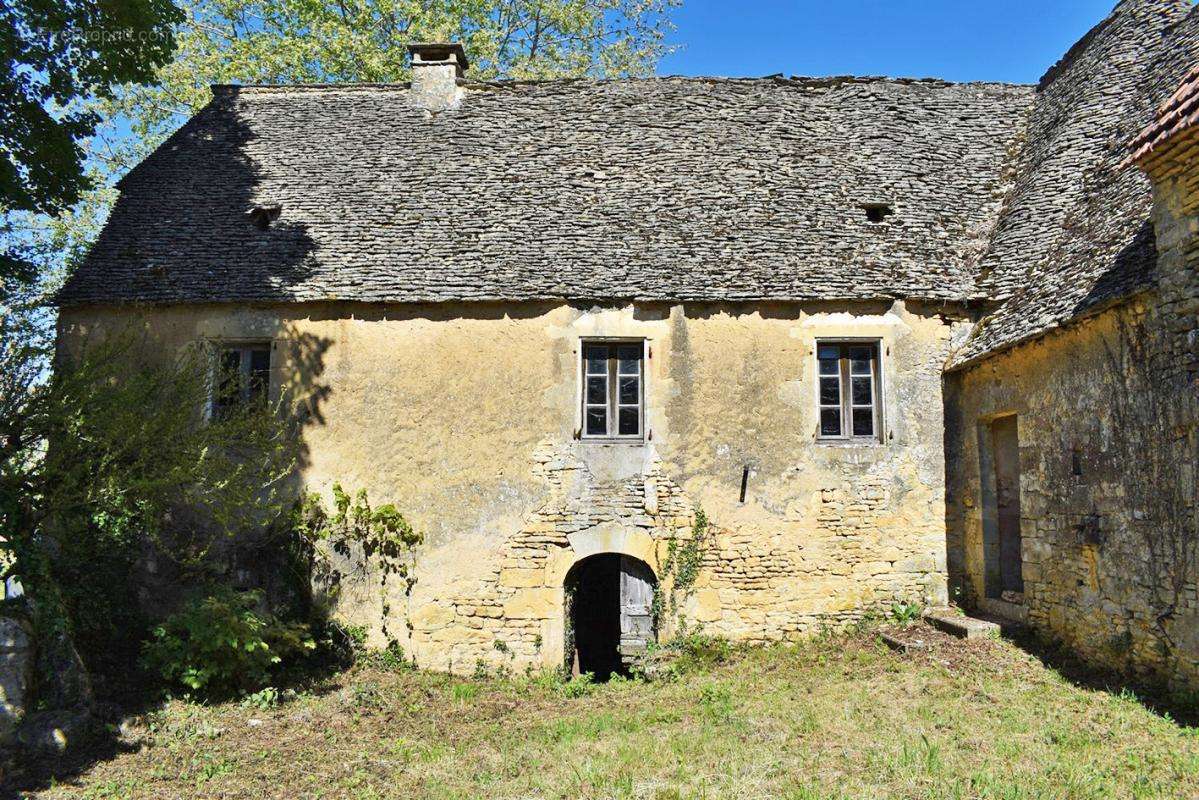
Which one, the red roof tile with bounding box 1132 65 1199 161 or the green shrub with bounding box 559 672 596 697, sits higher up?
the red roof tile with bounding box 1132 65 1199 161

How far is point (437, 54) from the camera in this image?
1355 cm

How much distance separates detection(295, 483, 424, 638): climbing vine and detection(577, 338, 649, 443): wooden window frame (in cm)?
259

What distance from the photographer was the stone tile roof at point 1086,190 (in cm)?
803

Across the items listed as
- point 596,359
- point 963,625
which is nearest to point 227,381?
point 596,359

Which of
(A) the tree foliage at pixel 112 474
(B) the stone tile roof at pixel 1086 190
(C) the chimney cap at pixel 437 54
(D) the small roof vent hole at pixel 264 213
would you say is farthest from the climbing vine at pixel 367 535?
(C) the chimney cap at pixel 437 54

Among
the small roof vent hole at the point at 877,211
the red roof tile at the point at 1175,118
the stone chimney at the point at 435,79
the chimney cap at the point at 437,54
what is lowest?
the red roof tile at the point at 1175,118

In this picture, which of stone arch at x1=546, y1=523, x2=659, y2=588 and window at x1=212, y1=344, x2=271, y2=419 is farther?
window at x1=212, y1=344, x2=271, y2=419

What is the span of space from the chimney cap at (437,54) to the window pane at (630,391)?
6.64m

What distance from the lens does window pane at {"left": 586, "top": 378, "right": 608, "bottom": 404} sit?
34.2ft

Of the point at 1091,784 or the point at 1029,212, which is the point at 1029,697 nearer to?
the point at 1091,784

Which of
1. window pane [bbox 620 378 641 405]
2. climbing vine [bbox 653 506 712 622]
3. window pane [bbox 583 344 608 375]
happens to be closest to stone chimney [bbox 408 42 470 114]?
window pane [bbox 583 344 608 375]

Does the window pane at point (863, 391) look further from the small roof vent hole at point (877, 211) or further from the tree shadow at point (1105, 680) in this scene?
the tree shadow at point (1105, 680)

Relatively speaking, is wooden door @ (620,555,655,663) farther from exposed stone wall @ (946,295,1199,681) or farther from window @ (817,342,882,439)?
exposed stone wall @ (946,295,1199,681)

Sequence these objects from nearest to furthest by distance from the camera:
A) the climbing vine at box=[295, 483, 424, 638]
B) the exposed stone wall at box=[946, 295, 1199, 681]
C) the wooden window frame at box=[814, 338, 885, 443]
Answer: the exposed stone wall at box=[946, 295, 1199, 681]
the climbing vine at box=[295, 483, 424, 638]
the wooden window frame at box=[814, 338, 885, 443]
